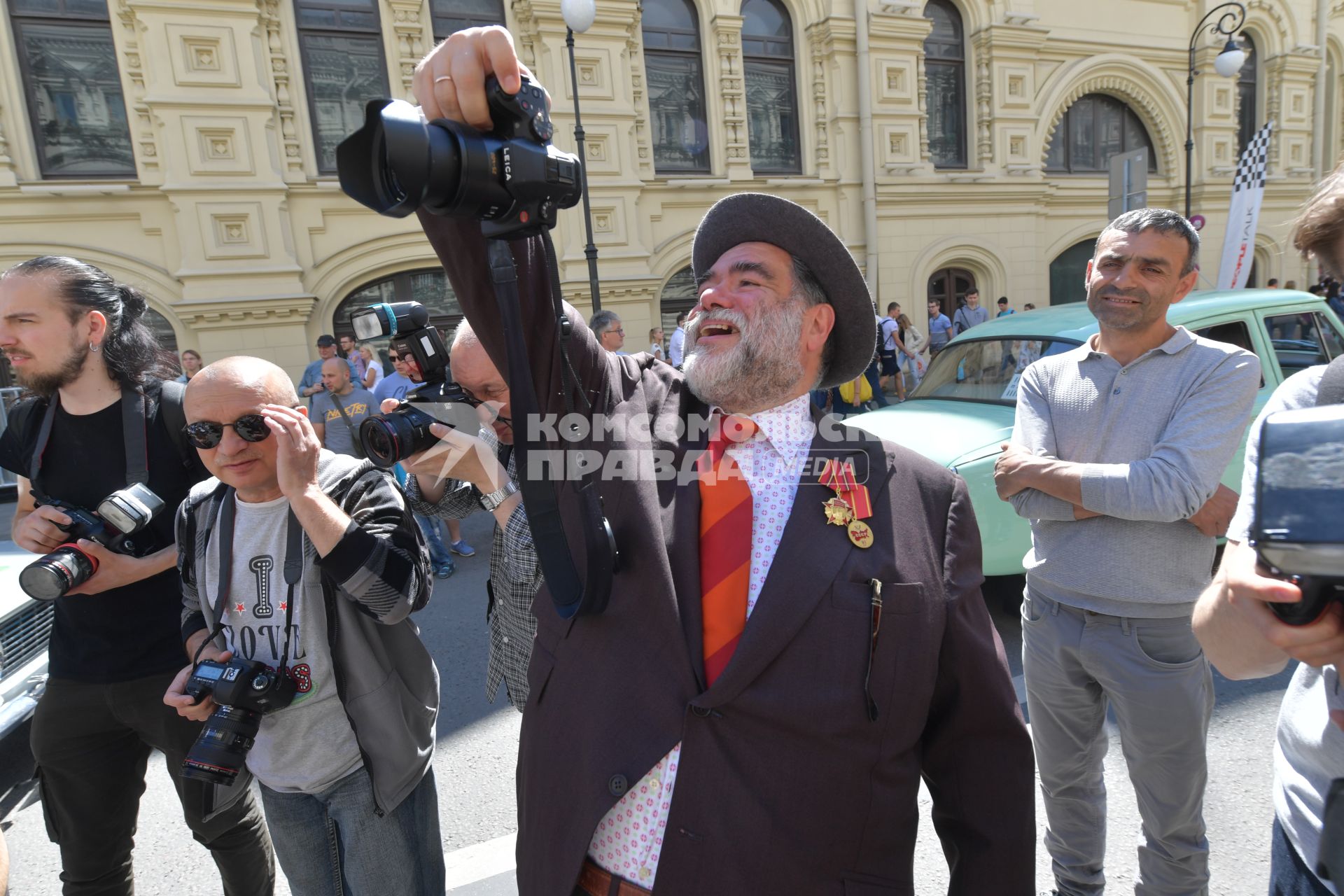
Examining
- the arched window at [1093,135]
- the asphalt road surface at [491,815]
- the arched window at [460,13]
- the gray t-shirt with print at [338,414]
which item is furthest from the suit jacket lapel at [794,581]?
the arched window at [1093,135]

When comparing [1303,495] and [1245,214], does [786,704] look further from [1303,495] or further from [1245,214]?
[1245,214]

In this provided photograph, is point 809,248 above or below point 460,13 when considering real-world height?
below

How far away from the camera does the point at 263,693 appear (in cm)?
172

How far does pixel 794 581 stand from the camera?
127 centimetres

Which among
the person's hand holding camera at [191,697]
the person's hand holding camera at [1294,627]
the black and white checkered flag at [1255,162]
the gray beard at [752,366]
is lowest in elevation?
the person's hand holding camera at [191,697]

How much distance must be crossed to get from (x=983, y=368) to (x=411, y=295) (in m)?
9.06

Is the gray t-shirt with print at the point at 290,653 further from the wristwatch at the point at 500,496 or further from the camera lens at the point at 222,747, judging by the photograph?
the wristwatch at the point at 500,496

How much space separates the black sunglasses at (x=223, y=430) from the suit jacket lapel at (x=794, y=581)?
1.31 m

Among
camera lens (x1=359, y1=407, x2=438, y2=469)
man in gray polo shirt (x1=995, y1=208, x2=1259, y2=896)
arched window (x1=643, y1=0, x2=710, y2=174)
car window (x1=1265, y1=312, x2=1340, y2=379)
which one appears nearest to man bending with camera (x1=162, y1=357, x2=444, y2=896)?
camera lens (x1=359, y1=407, x2=438, y2=469)

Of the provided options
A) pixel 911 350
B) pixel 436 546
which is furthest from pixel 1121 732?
pixel 911 350

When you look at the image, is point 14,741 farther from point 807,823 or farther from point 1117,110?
point 1117,110

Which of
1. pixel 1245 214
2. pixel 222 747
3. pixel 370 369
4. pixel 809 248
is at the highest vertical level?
pixel 1245 214

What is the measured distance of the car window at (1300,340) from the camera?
4.33 meters

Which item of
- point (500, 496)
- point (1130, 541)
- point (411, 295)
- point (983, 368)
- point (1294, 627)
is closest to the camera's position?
point (1294, 627)
